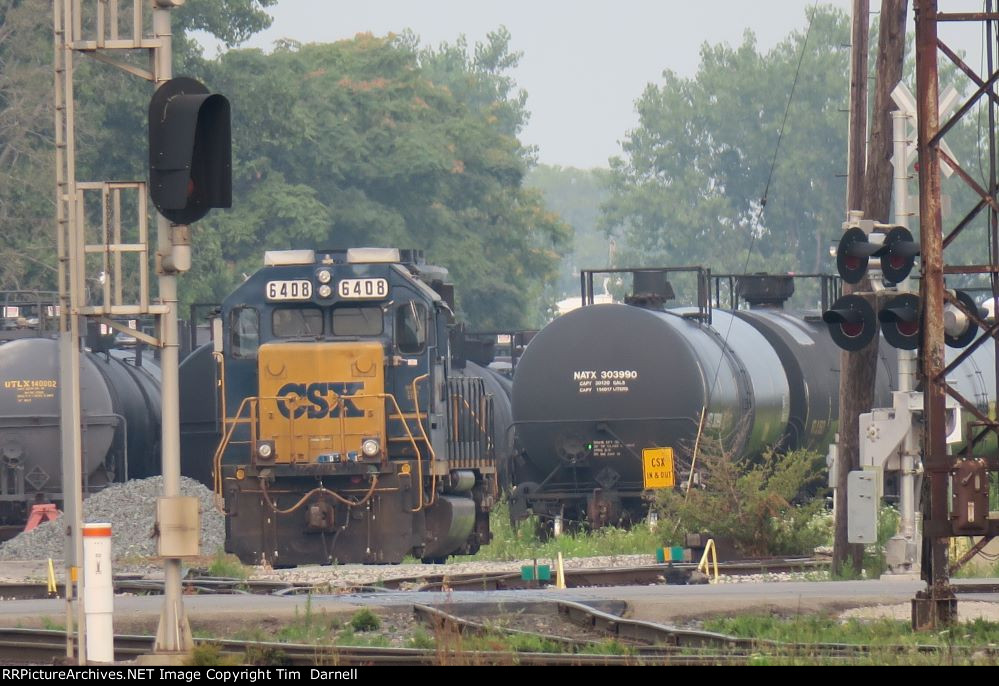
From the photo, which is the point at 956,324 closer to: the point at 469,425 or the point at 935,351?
the point at 935,351

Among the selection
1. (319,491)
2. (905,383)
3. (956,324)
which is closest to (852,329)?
(905,383)

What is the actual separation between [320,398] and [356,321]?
3.35ft

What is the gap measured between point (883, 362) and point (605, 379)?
20.8 feet

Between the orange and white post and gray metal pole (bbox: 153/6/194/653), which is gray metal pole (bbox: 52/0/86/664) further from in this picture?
gray metal pole (bbox: 153/6/194/653)

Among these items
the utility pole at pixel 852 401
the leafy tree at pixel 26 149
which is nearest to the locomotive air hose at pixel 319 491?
the utility pole at pixel 852 401

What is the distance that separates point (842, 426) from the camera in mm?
19875

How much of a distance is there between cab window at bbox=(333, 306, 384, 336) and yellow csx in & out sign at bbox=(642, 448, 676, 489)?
180 inches

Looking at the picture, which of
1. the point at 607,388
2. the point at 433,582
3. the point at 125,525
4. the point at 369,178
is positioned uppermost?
the point at 369,178

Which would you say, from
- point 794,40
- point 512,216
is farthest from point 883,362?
point 794,40

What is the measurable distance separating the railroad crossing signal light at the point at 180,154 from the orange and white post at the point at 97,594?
2024 millimetres

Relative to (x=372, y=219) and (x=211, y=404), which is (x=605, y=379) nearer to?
(x=211, y=404)

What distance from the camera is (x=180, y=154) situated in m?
10.9

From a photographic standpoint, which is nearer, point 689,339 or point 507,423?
point 689,339

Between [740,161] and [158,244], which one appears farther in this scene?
[740,161]
